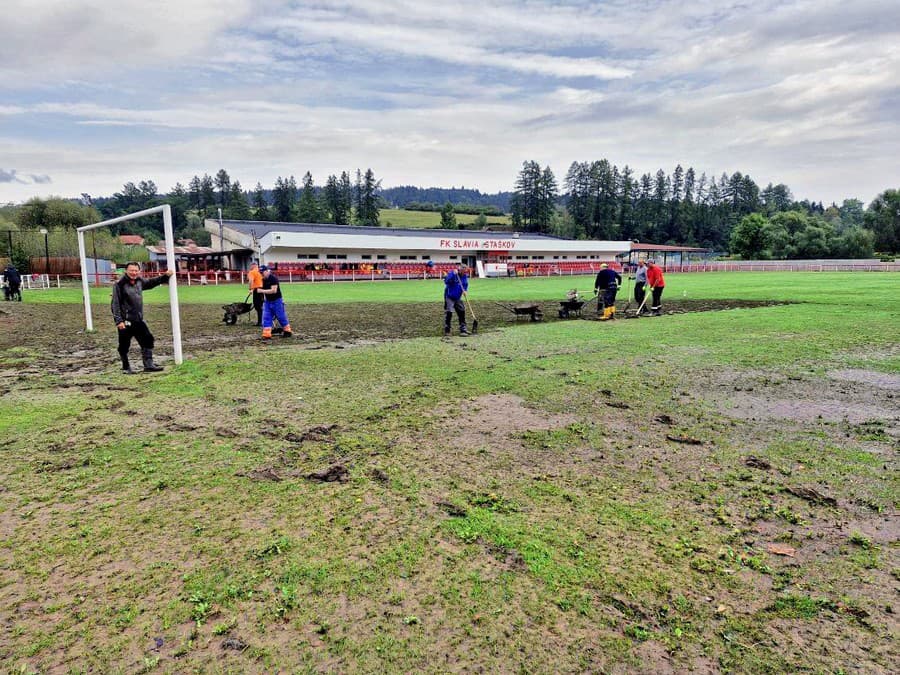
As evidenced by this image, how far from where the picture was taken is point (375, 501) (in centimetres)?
419

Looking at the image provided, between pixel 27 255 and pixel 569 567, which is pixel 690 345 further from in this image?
pixel 27 255

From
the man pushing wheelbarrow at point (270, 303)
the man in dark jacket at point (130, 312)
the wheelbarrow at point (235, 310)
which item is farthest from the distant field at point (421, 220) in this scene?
the man in dark jacket at point (130, 312)

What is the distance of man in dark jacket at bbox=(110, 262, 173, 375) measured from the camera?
9.06 metres

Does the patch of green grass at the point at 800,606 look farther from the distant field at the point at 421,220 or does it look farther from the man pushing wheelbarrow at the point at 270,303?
the distant field at the point at 421,220

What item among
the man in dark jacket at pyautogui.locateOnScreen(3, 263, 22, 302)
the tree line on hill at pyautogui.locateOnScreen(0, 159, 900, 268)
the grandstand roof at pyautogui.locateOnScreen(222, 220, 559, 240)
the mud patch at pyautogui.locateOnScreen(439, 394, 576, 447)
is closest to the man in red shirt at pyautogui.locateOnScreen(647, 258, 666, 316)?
the mud patch at pyautogui.locateOnScreen(439, 394, 576, 447)

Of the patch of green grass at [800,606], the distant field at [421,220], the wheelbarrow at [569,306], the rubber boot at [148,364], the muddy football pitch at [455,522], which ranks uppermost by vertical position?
the distant field at [421,220]

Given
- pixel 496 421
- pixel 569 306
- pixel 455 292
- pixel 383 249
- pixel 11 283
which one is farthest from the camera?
pixel 383 249

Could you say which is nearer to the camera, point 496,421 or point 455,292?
point 496,421

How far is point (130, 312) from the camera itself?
920 centimetres

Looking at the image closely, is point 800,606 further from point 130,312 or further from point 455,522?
point 130,312

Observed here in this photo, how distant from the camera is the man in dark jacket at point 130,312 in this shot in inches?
357

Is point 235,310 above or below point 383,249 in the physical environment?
below

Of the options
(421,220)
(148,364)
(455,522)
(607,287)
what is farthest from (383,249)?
(421,220)

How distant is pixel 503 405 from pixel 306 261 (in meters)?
47.4
